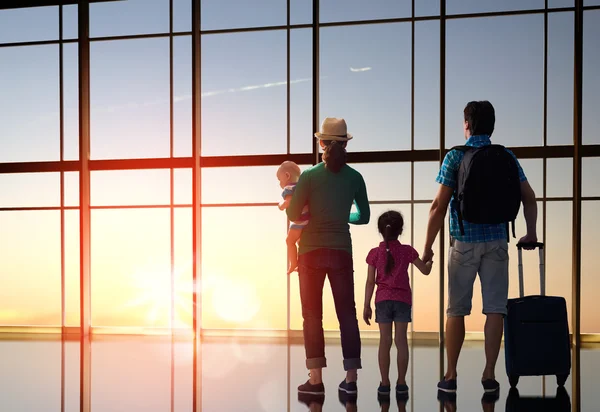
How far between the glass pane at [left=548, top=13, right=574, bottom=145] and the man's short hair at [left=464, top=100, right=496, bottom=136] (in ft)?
14.4

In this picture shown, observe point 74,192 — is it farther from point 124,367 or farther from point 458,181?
→ point 458,181

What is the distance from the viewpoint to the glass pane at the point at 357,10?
925 centimetres

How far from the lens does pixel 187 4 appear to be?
31.8ft

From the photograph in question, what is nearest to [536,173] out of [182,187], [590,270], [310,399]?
[590,270]

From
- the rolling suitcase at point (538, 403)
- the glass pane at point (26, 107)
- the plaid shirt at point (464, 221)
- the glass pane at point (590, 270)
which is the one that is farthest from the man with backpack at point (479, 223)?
the glass pane at point (26, 107)

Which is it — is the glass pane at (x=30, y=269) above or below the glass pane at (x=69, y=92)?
below

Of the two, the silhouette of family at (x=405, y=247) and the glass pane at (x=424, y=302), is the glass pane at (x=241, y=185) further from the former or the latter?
the silhouette of family at (x=405, y=247)

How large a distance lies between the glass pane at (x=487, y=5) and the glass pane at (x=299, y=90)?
1.71 m

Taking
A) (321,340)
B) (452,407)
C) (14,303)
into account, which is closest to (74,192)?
(14,303)

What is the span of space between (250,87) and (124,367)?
18.8 ft

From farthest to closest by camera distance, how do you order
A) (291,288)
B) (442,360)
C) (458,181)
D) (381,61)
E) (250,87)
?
→ 1. (250,87)
2. (381,61)
3. (291,288)
4. (442,360)
5. (458,181)

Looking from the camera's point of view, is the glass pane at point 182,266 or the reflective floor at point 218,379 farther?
the glass pane at point 182,266

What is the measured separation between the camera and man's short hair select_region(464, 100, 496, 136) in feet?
14.5

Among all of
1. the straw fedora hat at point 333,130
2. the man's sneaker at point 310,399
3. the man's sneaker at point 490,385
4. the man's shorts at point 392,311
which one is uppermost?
the straw fedora hat at point 333,130
